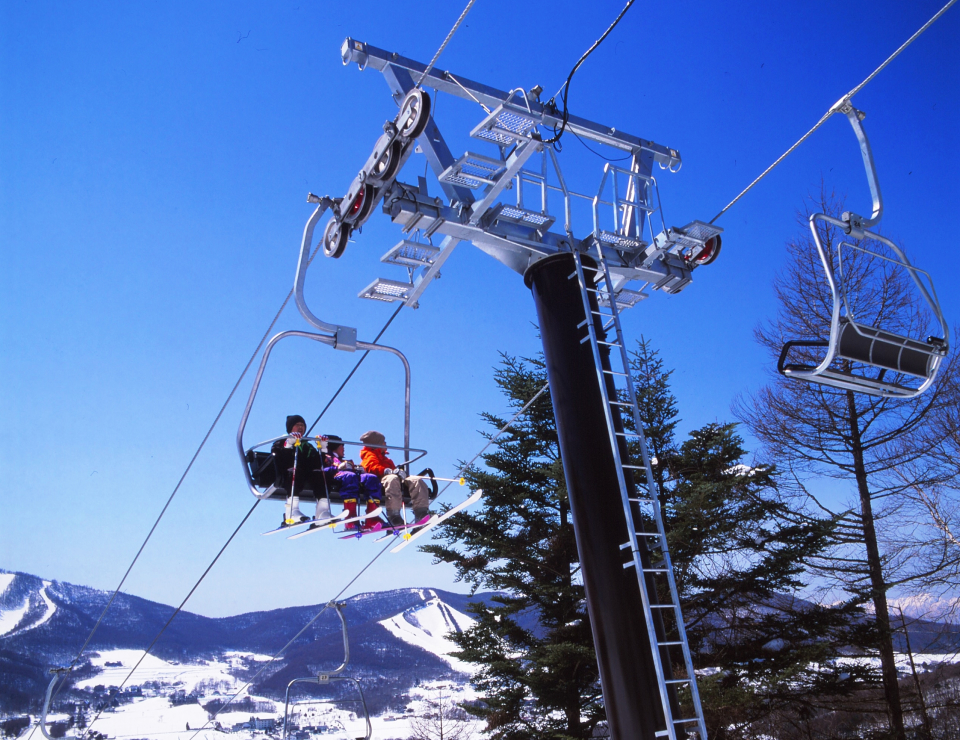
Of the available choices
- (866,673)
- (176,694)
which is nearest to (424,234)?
(866,673)

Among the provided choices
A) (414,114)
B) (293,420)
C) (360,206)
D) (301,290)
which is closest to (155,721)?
(293,420)

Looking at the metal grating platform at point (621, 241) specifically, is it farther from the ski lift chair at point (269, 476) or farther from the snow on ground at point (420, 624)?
the snow on ground at point (420, 624)

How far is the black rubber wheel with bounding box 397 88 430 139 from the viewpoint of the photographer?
14.7 feet

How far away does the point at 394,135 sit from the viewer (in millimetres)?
4715

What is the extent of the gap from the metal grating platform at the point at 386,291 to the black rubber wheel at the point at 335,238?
43cm

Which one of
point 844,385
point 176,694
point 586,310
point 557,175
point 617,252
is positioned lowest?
point 176,694

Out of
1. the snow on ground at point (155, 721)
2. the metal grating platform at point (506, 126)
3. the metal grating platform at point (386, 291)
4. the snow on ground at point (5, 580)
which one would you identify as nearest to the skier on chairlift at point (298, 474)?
the metal grating platform at point (386, 291)

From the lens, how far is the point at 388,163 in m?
4.78

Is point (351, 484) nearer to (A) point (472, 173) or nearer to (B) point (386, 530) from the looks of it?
(B) point (386, 530)

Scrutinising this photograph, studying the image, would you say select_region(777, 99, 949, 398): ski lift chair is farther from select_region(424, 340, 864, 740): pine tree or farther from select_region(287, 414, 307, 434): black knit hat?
select_region(424, 340, 864, 740): pine tree

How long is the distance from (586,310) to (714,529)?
9.58 m

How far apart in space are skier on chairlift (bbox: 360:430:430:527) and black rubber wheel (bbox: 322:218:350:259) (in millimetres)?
1592

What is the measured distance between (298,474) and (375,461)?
2.39 feet

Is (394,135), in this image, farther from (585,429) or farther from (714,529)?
(714,529)
